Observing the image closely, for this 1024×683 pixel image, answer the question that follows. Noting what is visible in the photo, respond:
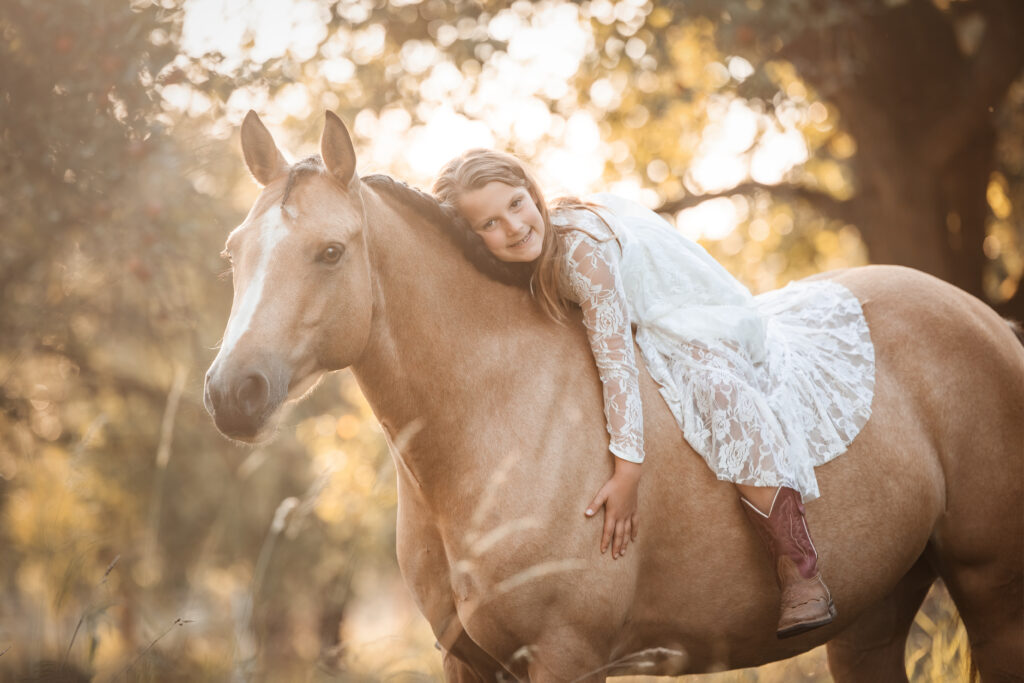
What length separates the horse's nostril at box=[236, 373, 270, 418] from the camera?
2.10 meters

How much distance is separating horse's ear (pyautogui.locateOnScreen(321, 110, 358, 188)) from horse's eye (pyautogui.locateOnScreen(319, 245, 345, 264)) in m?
0.25

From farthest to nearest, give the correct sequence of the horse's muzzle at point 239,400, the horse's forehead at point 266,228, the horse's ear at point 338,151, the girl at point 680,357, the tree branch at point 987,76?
the tree branch at point 987,76
the girl at point 680,357
the horse's ear at point 338,151
the horse's forehead at point 266,228
the horse's muzzle at point 239,400

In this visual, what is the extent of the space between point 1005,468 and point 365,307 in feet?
8.95

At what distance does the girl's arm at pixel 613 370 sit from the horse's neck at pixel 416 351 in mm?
390

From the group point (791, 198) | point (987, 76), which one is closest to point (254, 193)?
point (791, 198)

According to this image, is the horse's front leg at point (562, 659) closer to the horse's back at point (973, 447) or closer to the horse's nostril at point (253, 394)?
the horse's nostril at point (253, 394)

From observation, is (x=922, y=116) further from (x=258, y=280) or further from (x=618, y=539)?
(x=258, y=280)

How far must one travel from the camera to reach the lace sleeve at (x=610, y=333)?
2.55m

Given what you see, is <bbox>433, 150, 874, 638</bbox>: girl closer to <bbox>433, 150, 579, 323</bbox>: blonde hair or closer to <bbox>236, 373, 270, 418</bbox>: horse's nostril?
<bbox>433, 150, 579, 323</bbox>: blonde hair

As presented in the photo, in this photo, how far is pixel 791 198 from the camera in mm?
7523

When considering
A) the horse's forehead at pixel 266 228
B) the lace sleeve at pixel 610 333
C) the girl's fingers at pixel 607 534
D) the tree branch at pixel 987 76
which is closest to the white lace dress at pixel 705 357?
the lace sleeve at pixel 610 333

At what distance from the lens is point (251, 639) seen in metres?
2.50

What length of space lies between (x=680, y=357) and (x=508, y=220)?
81 cm

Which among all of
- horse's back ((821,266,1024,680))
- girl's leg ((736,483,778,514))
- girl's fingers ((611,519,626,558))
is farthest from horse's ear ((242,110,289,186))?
horse's back ((821,266,1024,680))
